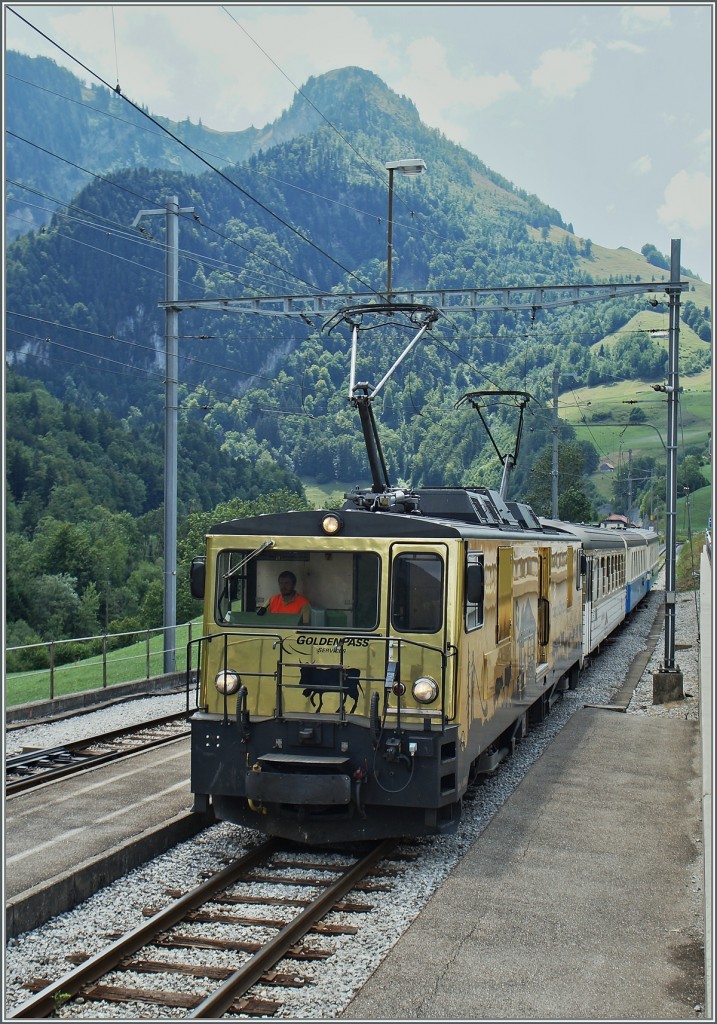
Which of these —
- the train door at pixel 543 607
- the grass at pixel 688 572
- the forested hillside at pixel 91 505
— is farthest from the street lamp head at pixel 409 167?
the forested hillside at pixel 91 505

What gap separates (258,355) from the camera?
144 m

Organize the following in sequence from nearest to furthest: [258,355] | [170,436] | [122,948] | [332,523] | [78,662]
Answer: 1. [122,948]
2. [332,523]
3. [170,436]
4. [78,662]
5. [258,355]

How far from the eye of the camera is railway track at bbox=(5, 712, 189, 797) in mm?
11593

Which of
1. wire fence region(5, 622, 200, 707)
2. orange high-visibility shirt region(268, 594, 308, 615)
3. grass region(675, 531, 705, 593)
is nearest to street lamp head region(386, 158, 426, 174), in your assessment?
orange high-visibility shirt region(268, 594, 308, 615)

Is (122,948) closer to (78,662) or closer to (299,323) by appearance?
(78,662)

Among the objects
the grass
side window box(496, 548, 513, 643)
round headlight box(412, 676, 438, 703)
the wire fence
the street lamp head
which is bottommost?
the wire fence

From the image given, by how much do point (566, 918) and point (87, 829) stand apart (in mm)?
4389

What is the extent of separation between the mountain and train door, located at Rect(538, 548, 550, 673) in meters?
A: 32.7

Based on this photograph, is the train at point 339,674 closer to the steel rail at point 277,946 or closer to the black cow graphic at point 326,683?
the black cow graphic at point 326,683

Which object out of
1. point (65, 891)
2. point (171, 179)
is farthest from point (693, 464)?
point (65, 891)

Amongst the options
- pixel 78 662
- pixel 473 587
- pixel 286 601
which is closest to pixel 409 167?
pixel 473 587

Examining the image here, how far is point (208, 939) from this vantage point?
7.06 m

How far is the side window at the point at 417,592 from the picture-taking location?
902cm

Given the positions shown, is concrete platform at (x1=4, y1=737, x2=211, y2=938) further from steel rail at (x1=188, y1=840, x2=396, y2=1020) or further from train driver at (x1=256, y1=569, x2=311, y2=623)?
train driver at (x1=256, y1=569, x2=311, y2=623)
